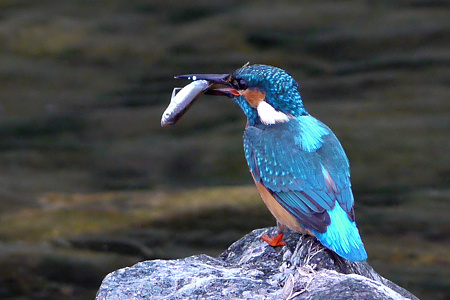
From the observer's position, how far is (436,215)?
15.8 feet

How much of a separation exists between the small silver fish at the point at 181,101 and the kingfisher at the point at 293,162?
0.05m

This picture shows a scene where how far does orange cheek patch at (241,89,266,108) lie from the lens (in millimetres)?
3369

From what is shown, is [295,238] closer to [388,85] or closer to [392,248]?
[392,248]

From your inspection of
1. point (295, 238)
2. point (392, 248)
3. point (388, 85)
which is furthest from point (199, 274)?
point (388, 85)

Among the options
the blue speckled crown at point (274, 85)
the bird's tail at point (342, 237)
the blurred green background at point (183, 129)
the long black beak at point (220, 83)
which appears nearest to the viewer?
the bird's tail at point (342, 237)

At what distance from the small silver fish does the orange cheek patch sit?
0.20 metres

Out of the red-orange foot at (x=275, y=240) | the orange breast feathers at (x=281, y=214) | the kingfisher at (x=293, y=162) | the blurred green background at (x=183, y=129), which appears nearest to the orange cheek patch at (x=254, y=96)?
the kingfisher at (x=293, y=162)

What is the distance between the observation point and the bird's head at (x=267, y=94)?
3346mm

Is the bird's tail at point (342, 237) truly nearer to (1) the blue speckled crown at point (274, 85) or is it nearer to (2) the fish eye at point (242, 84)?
(1) the blue speckled crown at point (274, 85)

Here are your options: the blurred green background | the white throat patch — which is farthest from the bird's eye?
the blurred green background

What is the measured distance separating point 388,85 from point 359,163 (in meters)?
0.65

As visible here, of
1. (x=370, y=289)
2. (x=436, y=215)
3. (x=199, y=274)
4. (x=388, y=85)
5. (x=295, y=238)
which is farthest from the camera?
(x=388, y=85)

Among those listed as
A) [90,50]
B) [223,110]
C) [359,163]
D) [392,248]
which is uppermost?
[90,50]

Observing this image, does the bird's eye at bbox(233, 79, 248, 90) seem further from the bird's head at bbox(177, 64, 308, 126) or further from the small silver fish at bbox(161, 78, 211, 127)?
the small silver fish at bbox(161, 78, 211, 127)
